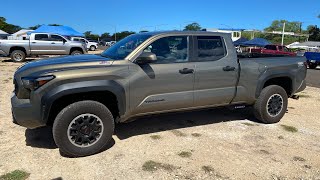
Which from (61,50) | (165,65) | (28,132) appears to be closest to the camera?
(165,65)

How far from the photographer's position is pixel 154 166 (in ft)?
14.0

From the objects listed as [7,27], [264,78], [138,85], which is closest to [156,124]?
[138,85]

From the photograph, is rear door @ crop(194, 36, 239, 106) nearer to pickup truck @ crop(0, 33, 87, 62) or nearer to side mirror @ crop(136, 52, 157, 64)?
side mirror @ crop(136, 52, 157, 64)

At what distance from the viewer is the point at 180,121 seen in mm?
6273

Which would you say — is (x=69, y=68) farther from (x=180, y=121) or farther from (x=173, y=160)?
(x=180, y=121)

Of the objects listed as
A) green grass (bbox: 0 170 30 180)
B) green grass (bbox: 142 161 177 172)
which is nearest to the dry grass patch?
green grass (bbox: 142 161 177 172)

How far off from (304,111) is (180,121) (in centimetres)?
319

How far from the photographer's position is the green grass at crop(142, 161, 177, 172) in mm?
4180

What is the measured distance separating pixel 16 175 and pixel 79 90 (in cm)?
127

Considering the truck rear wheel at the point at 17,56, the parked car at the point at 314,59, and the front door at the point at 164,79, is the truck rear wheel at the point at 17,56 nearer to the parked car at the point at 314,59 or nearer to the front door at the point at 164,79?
the front door at the point at 164,79

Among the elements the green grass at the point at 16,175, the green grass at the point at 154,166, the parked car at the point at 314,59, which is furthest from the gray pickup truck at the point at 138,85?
the parked car at the point at 314,59

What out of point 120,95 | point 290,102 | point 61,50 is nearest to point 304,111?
point 290,102

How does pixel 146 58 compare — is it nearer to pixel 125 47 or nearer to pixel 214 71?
pixel 125 47

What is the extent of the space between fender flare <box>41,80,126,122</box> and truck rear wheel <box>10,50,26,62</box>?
15512mm
